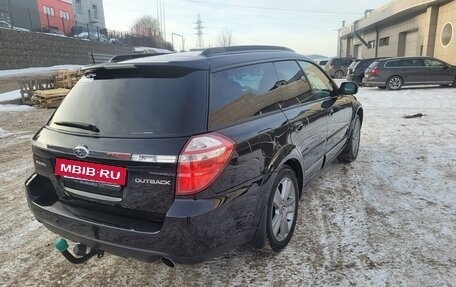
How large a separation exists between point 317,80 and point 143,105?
2.55 metres

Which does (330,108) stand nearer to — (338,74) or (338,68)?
(338,68)

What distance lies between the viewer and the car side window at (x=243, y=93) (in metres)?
2.56

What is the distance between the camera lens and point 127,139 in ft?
7.80

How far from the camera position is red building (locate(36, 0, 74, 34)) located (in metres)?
40.4

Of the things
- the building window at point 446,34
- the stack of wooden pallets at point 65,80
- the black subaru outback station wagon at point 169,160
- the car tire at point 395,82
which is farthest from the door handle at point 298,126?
the building window at point 446,34

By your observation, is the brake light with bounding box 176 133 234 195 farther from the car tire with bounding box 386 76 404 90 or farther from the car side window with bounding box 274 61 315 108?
the car tire with bounding box 386 76 404 90

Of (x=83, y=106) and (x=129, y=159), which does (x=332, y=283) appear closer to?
(x=129, y=159)

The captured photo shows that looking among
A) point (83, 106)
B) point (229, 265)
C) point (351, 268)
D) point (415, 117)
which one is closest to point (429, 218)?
point (351, 268)

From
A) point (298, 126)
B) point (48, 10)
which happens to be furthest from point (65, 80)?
point (48, 10)

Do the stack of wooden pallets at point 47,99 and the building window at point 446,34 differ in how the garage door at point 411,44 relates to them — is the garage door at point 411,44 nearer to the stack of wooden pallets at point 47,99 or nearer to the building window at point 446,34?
the building window at point 446,34

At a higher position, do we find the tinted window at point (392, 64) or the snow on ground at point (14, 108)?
the tinted window at point (392, 64)

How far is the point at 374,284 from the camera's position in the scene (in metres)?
2.70

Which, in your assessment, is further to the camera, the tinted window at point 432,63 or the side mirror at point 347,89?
the tinted window at point 432,63

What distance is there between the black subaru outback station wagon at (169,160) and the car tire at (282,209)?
2 centimetres
